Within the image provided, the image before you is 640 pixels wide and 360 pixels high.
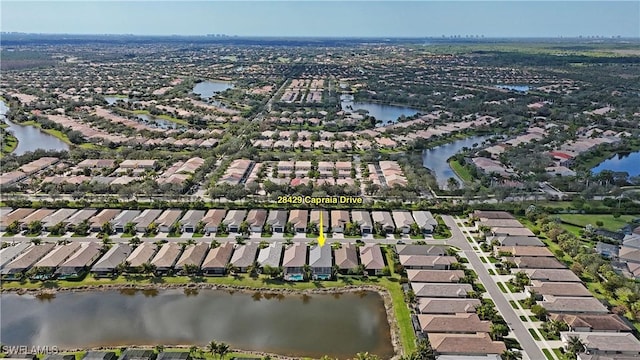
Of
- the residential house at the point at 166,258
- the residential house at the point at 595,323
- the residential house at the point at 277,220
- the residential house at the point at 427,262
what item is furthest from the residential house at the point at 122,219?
the residential house at the point at 595,323

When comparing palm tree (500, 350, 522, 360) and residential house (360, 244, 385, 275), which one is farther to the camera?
residential house (360, 244, 385, 275)

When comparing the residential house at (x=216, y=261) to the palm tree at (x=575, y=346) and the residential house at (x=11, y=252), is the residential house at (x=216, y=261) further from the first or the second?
the palm tree at (x=575, y=346)

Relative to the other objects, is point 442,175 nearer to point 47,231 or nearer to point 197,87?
point 47,231

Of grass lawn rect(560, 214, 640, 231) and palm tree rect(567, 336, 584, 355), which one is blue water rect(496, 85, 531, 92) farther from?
palm tree rect(567, 336, 584, 355)

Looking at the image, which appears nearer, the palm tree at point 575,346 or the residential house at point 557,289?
the palm tree at point 575,346

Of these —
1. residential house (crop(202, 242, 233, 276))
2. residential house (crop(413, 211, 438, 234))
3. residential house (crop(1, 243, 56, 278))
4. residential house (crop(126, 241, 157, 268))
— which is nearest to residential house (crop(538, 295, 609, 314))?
residential house (crop(413, 211, 438, 234))

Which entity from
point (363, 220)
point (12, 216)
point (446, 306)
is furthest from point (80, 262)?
point (446, 306)
